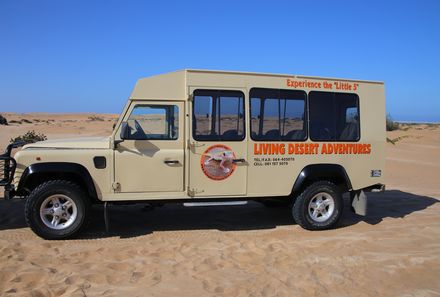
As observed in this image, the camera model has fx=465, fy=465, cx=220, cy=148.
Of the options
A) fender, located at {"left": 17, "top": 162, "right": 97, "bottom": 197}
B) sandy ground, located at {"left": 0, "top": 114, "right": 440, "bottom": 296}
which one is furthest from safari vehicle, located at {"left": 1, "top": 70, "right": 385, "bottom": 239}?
sandy ground, located at {"left": 0, "top": 114, "right": 440, "bottom": 296}

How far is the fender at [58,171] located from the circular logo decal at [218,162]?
1.72 m

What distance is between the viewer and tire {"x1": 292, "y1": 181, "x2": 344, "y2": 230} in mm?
7871

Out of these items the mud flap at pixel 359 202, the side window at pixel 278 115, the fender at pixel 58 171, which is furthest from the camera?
the mud flap at pixel 359 202

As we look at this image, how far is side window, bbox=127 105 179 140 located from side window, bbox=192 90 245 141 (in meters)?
0.31

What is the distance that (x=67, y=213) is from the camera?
6910 millimetres

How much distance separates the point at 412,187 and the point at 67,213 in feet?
31.1

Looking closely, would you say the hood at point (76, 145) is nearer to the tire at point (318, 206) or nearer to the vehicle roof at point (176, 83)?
the vehicle roof at point (176, 83)

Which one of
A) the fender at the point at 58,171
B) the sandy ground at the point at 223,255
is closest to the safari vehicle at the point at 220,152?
the fender at the point at 58,171

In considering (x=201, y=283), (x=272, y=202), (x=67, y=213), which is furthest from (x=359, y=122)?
(x=67, y=213)

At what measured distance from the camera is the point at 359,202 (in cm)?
813

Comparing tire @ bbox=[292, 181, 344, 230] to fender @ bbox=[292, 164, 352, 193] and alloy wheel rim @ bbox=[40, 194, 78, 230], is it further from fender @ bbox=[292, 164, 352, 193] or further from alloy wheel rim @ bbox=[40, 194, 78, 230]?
alloy wheel rim @ bbox=[40, 194, 78, 230]

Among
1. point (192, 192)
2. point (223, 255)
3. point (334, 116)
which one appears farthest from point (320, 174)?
point (223, 255)

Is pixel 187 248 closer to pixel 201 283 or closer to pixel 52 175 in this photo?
pixel 201 283

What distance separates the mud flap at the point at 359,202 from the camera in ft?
26.5
